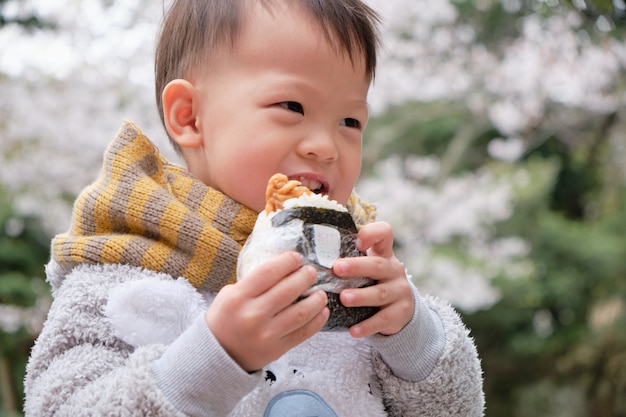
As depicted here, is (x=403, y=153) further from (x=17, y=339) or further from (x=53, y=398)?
(x=53, y=398)

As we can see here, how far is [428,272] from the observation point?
539cm

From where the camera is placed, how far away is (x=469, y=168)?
26.5 ft

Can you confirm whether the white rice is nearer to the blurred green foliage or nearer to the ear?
the ear

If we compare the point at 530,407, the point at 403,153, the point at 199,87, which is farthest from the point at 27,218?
the point at 530,407

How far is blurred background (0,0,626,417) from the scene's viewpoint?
15.1 ft

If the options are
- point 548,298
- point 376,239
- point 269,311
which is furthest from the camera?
point 548,298

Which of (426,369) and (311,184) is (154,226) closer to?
(311,184)

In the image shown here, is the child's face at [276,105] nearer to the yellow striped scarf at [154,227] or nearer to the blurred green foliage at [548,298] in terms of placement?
the yellow striped scarf at [154,227]

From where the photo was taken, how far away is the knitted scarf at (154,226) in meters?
1.02

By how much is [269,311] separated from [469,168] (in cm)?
752

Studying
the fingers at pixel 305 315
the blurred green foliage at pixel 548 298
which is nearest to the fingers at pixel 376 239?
the fingers at pixel 305 315

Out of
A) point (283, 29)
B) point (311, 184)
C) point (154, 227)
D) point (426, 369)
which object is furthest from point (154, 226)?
point (426, 369)

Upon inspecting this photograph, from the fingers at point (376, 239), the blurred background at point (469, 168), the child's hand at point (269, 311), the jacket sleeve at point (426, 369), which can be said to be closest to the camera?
the child's hand at point (269, 311)

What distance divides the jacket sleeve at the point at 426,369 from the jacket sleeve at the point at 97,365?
0.26 metres
